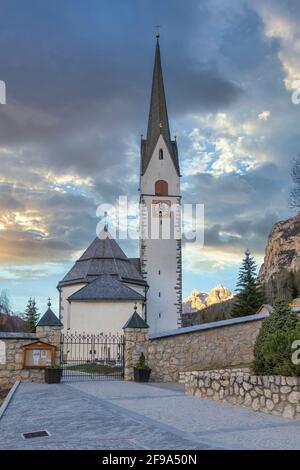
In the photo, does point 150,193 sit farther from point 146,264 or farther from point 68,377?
point 68,377

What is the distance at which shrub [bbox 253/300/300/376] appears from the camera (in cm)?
1031

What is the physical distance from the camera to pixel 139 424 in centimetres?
895

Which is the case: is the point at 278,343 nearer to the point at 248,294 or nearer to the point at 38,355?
the point at 38,355

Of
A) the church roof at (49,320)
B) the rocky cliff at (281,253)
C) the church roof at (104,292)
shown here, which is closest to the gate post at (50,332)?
the church roof at (49,320)

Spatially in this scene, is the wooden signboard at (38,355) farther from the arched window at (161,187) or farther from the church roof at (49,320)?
the arched window at (161,187)

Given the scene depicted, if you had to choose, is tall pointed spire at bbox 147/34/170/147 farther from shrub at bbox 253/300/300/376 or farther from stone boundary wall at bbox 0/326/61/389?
shrub at bbox 253/300/300/376

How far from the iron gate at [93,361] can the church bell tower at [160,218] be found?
38.3ft

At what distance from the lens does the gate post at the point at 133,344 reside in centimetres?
2002

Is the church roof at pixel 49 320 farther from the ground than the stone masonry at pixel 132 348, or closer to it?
farther from the ground

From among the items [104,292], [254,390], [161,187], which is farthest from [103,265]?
[254,390]

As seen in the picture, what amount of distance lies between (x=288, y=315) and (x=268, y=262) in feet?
357

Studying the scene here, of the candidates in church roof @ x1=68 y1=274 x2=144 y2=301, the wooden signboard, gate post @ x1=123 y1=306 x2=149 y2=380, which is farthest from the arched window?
the wooden signboard

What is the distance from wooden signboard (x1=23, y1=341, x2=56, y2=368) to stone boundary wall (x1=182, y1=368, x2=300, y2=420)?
22.6 ft
